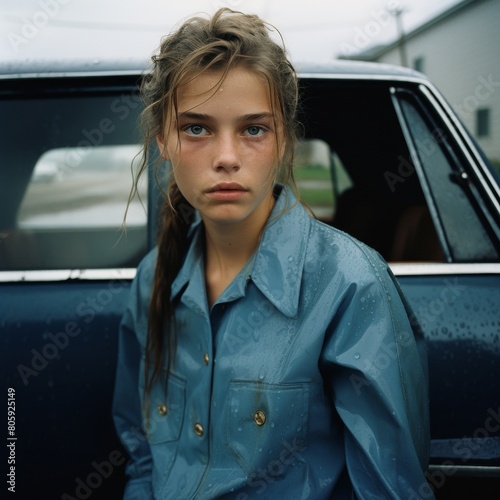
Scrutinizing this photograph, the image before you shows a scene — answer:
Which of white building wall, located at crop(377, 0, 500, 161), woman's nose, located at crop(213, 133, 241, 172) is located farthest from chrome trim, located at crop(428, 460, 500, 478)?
white building wall, located at crop(377, 0, 500, 161)

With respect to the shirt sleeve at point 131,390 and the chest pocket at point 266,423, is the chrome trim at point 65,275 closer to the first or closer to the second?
the shirt sleeve at point 131,390

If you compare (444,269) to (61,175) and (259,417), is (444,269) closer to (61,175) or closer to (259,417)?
(259,417)

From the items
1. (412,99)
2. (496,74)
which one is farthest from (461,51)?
(412,99)

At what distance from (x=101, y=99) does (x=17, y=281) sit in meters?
0.68

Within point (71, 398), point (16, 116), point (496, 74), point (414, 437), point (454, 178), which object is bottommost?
point (496, 74)

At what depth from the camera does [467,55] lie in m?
22.5

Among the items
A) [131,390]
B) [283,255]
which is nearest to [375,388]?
[283,255]

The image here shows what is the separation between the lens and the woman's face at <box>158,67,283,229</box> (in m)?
1.23

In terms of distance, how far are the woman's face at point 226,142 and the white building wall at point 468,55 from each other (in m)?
20.4

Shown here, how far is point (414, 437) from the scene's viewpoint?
1.23 m

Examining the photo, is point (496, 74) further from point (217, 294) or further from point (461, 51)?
point (217, 294)

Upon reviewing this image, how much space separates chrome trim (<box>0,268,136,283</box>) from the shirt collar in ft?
1.47

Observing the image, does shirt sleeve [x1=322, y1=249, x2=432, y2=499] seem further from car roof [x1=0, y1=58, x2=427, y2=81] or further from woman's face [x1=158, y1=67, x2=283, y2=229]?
car roof [x1=0, y1=58, x2=427, y2=81]

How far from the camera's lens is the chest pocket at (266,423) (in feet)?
4.06
